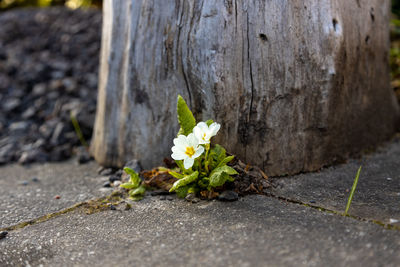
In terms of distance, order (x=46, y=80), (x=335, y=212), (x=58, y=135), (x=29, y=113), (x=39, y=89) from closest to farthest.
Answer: (x=335, y=212) → (x=58, y=135) → (x=29, y=113) → (x=39, y=89) → (x=46, y=80)

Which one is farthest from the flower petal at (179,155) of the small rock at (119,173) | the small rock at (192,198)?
the small rock at (119,173)

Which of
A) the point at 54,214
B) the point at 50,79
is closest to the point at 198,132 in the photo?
the point at 54,214

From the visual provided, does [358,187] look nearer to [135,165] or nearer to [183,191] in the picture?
[183,191]

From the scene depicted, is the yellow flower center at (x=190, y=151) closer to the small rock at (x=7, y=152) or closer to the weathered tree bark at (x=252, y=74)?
the weathered tree bark at (x=252, y=74)

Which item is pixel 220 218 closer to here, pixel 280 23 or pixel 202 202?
pixel 202 202

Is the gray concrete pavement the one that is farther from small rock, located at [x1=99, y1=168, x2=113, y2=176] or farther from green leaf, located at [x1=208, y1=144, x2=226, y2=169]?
small rock, located at [x1=99, y1=168, x2=113, y2=176]

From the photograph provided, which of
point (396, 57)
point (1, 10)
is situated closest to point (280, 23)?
point (396, 57)
